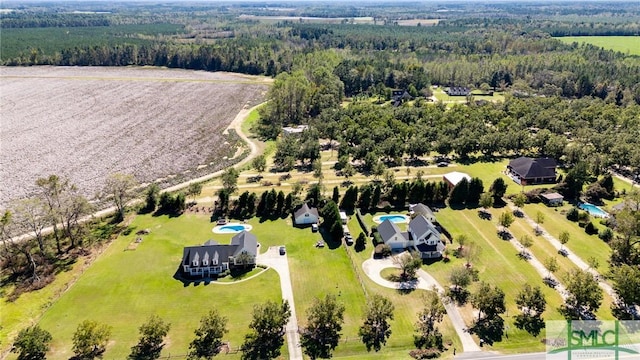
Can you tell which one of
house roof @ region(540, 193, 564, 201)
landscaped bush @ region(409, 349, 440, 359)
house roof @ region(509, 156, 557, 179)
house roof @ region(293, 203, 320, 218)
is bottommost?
landscaped bush @ region(409, 349, 440, 359)

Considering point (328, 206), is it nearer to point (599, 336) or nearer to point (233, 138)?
point (599, 336)

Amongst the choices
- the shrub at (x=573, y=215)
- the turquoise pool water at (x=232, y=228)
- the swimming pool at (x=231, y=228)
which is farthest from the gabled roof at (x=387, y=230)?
the shrub at (x=573, y=215)

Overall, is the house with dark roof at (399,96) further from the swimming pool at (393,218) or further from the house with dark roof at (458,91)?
the swimming pool at (393,218)

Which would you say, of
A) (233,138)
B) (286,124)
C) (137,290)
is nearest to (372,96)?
(286,124)

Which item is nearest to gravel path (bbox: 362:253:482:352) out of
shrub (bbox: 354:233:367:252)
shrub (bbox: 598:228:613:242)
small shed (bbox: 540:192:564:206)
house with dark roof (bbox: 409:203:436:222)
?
shrub (bbox: 354:233:367:252)
